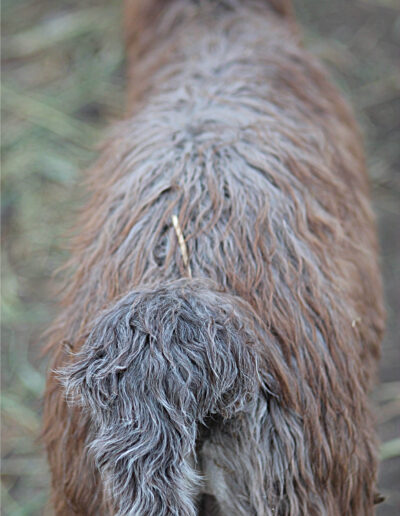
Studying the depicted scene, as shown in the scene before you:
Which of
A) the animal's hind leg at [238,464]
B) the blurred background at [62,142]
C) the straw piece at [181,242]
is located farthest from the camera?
the blurred background at [62,142]

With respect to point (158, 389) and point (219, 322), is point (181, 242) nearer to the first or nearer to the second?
point (219, 322)

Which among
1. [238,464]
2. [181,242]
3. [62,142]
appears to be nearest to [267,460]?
[238,464]

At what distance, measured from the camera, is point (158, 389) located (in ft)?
4.00

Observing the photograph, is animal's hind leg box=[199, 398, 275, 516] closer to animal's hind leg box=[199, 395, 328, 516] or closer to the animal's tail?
animal's hind leg box=[199, 395, 328, 516]

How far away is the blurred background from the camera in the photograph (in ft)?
8.38

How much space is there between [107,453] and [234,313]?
38cm

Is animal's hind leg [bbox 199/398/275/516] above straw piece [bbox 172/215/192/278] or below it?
below

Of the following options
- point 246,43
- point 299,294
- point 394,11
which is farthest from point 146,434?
point 394,11

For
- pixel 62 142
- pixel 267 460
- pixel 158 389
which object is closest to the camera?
pixel 158 389

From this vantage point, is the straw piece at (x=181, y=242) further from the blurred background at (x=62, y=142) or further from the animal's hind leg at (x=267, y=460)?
the blurred background at (x=62, y=142)

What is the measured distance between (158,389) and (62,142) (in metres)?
2.44

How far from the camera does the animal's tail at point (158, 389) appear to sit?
121cm

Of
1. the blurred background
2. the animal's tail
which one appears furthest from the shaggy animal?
the blurred background

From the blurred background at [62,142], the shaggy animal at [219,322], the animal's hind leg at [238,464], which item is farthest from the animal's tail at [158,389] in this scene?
the blurred background at [62,142]
